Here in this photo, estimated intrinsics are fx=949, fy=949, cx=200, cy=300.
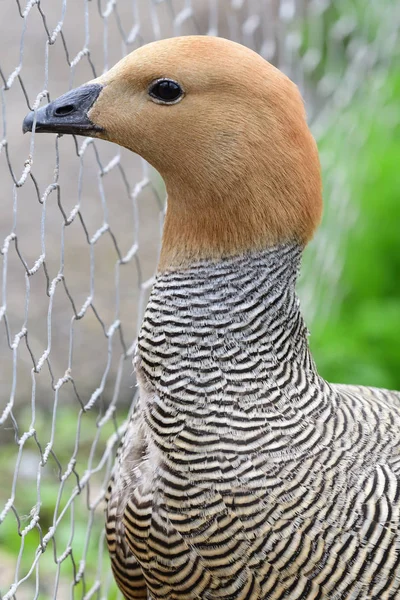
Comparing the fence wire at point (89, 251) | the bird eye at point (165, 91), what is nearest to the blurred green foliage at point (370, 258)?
the fence wire at point (89, 251)

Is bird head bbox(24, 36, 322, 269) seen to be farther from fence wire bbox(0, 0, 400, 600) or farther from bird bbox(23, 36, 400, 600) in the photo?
fence wire bbox(0, 0, 400, 600)

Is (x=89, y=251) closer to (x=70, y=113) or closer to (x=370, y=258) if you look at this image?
(x=370, y=258)

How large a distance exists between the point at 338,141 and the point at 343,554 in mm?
3175

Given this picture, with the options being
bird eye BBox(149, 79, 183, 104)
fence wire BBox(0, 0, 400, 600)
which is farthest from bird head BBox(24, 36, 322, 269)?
fence wire BBox(0, 0, 400, 600)

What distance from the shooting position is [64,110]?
7.33ft

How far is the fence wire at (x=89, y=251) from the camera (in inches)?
138

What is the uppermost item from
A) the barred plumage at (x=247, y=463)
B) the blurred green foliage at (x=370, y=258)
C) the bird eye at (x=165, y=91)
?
the blurred green foliage at (x=370, y=258)

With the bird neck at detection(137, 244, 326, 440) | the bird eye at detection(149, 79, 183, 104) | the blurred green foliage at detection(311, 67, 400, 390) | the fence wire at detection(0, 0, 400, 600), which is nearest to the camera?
the bird eye at detection(149, 79, 183, 104)

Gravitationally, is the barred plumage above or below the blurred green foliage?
below

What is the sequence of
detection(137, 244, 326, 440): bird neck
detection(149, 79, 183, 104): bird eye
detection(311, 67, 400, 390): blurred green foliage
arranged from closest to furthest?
1. detection(149, 79, 183, 104): bird eye
2. detection(137, 244, 326, 440): bird neck
3. detection(311, 67, 400, 390): blurred green foliage

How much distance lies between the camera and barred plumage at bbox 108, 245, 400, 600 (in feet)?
7.38

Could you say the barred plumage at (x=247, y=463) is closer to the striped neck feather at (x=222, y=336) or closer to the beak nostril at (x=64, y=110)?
the striped neck feather at (x=222, y=336)

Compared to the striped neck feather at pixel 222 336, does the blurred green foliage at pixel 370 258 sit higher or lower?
higher

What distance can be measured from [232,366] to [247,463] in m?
0.24
